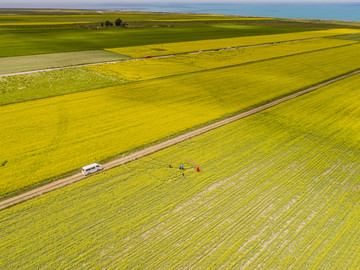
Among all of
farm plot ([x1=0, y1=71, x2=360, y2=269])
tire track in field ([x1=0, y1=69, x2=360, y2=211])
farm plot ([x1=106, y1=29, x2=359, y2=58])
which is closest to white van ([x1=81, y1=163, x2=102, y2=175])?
tire track in field ([x1=0, y1=69, x2=360, y2=211])

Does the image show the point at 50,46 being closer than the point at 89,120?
No

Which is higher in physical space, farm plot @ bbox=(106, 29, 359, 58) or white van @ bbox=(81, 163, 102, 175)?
farm plot @ bbox=(106, 29, 359, 58)

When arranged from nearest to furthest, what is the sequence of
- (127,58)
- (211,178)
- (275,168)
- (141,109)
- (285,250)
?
(285,250) → (211,178) → (275,168) → (141,109) → (127,58)

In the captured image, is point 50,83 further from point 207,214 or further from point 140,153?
point 207,214

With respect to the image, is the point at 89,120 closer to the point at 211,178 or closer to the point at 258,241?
the point at 211,178

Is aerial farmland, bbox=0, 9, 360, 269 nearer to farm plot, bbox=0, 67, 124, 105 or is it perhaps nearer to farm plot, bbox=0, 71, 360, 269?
farm plot, bbox=0, 71, 360, 269

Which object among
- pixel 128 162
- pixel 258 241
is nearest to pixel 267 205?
pixel 258 241
